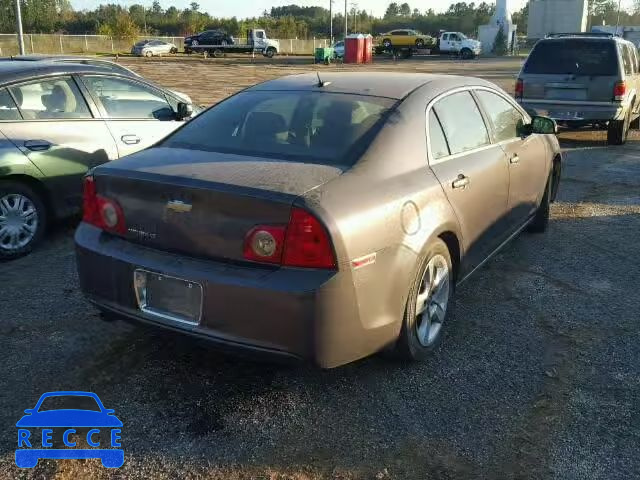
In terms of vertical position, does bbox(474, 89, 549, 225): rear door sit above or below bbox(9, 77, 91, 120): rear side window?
below

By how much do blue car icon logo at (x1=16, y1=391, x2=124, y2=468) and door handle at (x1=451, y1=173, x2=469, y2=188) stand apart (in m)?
2.26

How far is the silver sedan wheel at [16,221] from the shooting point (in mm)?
5242

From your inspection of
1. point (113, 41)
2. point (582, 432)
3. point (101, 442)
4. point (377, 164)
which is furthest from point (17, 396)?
point (113, 41)

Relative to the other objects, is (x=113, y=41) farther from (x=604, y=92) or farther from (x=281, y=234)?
(x=281, y=234)

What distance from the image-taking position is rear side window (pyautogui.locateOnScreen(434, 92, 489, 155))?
4.04 meters

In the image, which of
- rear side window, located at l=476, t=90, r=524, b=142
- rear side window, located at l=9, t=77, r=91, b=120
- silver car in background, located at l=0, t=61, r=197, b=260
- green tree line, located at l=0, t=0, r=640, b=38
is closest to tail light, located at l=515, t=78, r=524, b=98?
rear side window, located at l=476, t=90, r=524, b=142

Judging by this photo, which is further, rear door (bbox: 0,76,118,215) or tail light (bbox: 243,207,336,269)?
rear door (bbox: 0,76,118,215)

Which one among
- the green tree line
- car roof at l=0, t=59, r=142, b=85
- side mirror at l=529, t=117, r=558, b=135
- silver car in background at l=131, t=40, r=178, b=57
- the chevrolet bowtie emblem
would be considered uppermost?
the green tree line

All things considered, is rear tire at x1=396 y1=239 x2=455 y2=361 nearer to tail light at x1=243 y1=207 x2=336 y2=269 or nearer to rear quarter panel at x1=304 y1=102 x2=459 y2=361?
rear quarter panel at x1=304 y1=102 x2=459 y2=361

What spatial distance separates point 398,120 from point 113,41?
62259mm

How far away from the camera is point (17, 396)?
10.6 feet

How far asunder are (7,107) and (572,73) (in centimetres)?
903

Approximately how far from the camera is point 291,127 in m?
3.76

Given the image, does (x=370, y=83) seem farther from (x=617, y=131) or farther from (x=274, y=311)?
(x=617, y=131)
